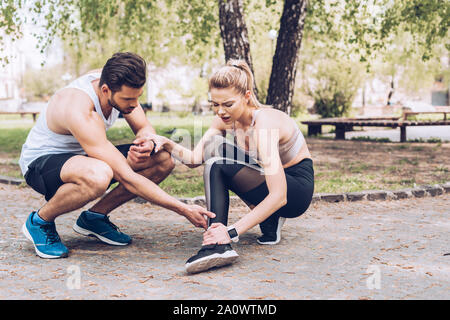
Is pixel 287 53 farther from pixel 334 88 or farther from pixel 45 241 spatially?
pixel 334 88

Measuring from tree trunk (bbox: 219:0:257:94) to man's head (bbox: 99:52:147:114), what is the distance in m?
5.07

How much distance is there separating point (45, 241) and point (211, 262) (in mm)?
1249

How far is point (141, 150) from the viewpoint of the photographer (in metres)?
3.80

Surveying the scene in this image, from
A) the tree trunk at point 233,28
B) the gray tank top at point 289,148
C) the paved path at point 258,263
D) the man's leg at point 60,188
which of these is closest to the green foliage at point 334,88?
the tree trunk at point 233,28

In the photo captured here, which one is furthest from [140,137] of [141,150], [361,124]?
[361,124]

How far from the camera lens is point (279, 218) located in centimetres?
414

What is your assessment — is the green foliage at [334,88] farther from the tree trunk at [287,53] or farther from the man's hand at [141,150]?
the man's hand at [141,150]

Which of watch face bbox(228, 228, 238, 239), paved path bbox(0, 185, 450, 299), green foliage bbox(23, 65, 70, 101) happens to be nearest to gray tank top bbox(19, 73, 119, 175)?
paved path bbox(0, 185, 450, 299)

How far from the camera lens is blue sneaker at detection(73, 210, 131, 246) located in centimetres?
414

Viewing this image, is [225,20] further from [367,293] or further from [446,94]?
[446,94]

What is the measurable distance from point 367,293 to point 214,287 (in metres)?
0.85

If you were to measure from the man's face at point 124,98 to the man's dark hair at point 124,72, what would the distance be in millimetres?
27

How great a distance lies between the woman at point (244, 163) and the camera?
3.47m
